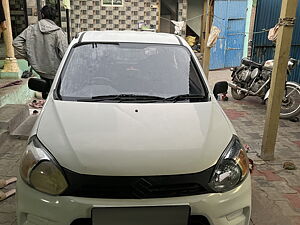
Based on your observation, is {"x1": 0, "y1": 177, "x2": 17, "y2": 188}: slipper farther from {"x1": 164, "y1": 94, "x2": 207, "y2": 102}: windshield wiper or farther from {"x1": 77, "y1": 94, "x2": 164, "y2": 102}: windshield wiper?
{"x1": 164, "y1": 94, "x2": 207, "y2": 102}: windshield wiper

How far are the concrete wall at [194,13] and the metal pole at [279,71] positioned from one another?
9.61 metres

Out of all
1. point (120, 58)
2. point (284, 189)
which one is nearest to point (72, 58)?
point (120, 58)

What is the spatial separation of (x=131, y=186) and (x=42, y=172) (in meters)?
0.55

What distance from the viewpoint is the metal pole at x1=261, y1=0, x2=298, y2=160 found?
357 cm

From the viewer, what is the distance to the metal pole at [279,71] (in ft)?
11.7

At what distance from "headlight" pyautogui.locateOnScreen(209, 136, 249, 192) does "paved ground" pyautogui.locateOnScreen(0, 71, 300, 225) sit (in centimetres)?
94

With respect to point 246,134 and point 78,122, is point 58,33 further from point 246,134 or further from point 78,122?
point 246,134

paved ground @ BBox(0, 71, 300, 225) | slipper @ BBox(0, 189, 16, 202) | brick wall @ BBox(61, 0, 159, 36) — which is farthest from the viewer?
brick wall @ BBox(61, 0, 159, 36)

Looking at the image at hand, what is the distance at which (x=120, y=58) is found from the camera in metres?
2.97

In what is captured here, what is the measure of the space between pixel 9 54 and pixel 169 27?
8.10 metres

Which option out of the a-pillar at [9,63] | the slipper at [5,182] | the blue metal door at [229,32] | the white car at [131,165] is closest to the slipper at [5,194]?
the slipper at [5,182]

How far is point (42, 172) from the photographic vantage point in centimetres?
189

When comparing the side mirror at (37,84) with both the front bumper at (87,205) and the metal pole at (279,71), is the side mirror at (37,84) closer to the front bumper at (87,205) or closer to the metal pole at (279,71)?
the front bumper at (87,205)

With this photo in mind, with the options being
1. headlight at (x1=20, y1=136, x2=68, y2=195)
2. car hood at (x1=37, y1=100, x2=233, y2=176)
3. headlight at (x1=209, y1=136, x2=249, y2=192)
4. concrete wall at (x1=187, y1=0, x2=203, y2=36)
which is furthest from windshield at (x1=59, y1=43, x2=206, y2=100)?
concrete wall at (x1=187, y1=0, x2=203, y2=36)
